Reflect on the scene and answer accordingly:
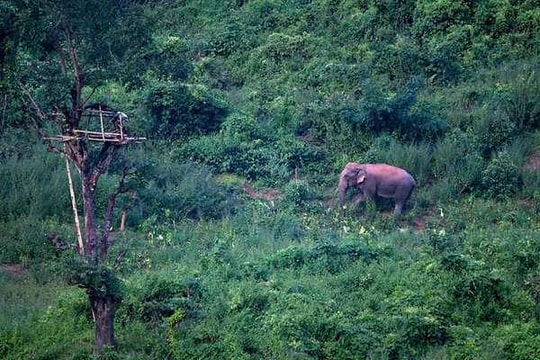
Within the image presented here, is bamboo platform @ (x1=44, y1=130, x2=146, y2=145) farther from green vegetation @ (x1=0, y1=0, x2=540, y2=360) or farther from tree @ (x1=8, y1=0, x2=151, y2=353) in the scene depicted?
green vegetation @ (x1=0, y1=0, x2=540, y2=360)

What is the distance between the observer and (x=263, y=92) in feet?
67.6

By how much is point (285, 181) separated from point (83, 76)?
7.44 metres

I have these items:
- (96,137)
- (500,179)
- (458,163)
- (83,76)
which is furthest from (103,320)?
(458,163)

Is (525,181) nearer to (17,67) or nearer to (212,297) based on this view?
(212,297)

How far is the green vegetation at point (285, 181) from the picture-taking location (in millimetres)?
10383

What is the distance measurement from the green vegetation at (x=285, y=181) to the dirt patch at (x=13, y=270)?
37mm

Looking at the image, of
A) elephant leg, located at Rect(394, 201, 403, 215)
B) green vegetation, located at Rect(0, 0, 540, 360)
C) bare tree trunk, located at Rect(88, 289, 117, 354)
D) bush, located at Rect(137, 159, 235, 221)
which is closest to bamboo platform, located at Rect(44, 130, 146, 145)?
green vegetation, located at Rect(0, 0, 540, 360)

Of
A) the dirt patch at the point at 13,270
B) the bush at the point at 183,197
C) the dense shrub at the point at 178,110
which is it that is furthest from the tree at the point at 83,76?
the dense shrub at the point at 178,110

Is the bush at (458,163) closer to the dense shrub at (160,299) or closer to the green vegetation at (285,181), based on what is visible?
the green vegetation at (285,181)

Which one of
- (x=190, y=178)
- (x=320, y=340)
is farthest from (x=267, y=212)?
(x=320, y=340)

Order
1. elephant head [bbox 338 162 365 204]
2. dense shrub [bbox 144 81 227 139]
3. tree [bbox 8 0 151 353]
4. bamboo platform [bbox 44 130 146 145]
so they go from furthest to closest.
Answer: dense shrub [bbox 144 81 227 139] → elephant head [bbox 338 162 365 204] → tree [bbox 8 0 151 353] → bamboo platform [bbox 44 130 146 145]

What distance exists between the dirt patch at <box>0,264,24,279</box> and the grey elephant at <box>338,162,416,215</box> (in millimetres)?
5969

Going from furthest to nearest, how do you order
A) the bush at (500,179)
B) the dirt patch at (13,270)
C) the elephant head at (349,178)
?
1. the elephant head at (349,178)
2. the bush at (500,179)
3. the dirt patch at (13,270)

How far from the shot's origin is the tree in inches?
383
